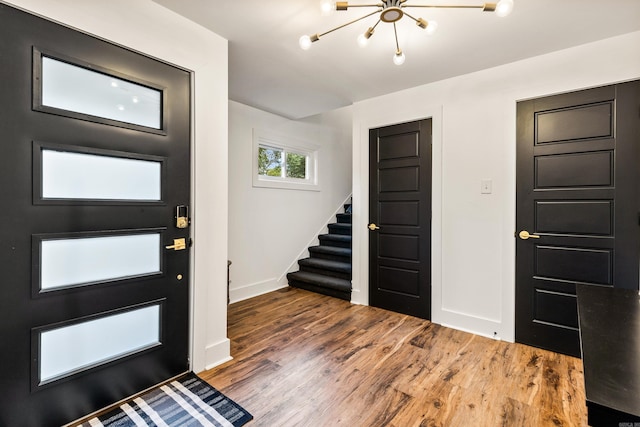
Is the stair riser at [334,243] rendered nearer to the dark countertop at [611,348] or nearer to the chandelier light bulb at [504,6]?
the dark countertop at [611,348]

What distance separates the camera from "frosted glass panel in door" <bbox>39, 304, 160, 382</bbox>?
1.52 m

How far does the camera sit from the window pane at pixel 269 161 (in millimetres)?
4098

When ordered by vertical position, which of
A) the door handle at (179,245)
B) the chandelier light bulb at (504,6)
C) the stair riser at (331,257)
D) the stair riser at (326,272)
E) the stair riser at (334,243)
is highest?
the chandelier light bulb at (504,6)

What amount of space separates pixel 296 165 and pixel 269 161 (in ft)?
1.75

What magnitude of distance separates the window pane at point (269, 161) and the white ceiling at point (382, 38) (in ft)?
3.66

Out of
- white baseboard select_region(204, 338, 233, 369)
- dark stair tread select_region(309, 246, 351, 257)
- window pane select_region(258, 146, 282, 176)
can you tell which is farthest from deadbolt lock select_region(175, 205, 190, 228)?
dark stair tread select_region(309, 246, 351, 257)

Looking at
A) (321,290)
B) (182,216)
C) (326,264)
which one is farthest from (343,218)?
(182,216)

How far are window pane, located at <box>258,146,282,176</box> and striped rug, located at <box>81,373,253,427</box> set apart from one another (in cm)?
283

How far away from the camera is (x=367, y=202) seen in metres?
3.48

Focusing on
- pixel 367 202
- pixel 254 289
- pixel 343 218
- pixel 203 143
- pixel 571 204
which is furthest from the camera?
pixel 343 218

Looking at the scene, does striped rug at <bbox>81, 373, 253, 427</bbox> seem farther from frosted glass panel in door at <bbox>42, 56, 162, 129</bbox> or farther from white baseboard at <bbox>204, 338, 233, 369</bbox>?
frosted glass panel in door at <bbox>42, 56, 162, 129</bbox>

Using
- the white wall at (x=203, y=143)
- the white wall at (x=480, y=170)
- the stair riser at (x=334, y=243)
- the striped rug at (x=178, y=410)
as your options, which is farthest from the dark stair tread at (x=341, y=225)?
the striped rug at (x=178, y=410)


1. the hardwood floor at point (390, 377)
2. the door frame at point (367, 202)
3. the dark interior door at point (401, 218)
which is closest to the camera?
the hardwood floor at point (390, 377)

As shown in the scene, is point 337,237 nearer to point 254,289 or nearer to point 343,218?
point 343,218
